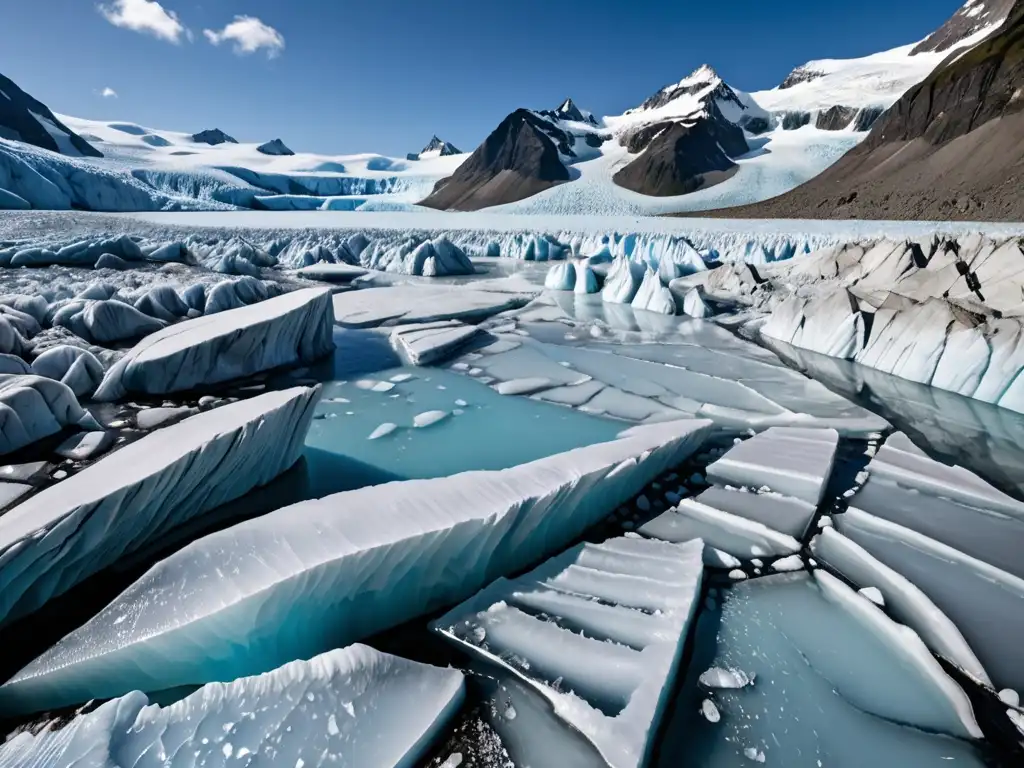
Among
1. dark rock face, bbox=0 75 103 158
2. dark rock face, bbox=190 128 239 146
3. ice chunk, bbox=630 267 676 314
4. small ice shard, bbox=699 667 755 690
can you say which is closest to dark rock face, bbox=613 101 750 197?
ice chunk, bbox=630 267 676 314

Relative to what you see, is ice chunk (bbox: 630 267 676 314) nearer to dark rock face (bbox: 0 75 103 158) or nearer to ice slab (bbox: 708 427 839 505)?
ice slab (bbox: 708 427 839 505)

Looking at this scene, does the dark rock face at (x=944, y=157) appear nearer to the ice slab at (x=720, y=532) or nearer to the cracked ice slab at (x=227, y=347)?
the ice slab at (x=720, y=532)

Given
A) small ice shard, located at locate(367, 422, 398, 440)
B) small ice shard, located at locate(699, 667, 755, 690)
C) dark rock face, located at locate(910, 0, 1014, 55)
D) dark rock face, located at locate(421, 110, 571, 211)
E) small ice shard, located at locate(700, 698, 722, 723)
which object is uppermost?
dark rock face, located at locate(910, 0, 1014, 55)

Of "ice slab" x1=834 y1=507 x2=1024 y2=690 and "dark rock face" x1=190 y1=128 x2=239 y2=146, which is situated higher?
"dark rock face" x1=190 y1=128 x2=239 y2=146

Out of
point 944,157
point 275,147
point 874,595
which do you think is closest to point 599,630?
point 874,595

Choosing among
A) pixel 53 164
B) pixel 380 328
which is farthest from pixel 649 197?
pixel 380 328

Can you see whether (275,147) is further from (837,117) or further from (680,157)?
(837,117)
